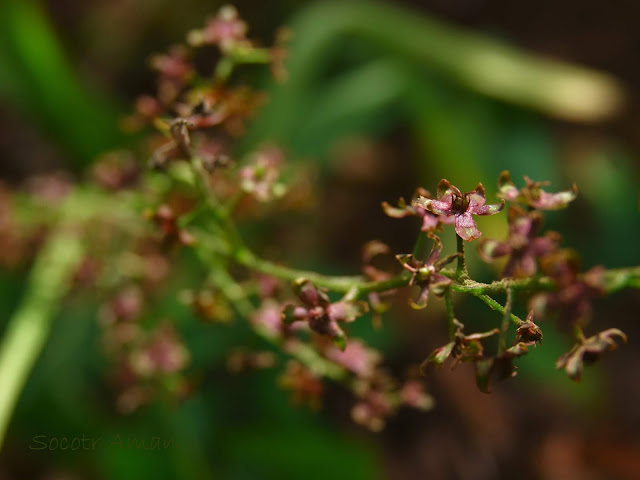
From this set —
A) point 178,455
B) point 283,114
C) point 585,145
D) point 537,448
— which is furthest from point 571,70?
point 178,455

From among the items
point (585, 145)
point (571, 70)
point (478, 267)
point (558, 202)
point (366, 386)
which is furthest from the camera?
point (585, 145)

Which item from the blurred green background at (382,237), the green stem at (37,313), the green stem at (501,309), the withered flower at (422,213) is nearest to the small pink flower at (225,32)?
the withered flower at (422,213)

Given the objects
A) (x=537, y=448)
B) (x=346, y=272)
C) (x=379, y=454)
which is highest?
(x=346, y=272)

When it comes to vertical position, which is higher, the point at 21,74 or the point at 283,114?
the point at 21,74

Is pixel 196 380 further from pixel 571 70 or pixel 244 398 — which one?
pixel 571 70

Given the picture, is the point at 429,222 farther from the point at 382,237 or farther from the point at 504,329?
the point at 382,237

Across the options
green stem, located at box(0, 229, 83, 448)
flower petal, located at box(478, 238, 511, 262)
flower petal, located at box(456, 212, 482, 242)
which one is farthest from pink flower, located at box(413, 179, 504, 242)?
green stem, located at box(0, 229, 83, 448)
